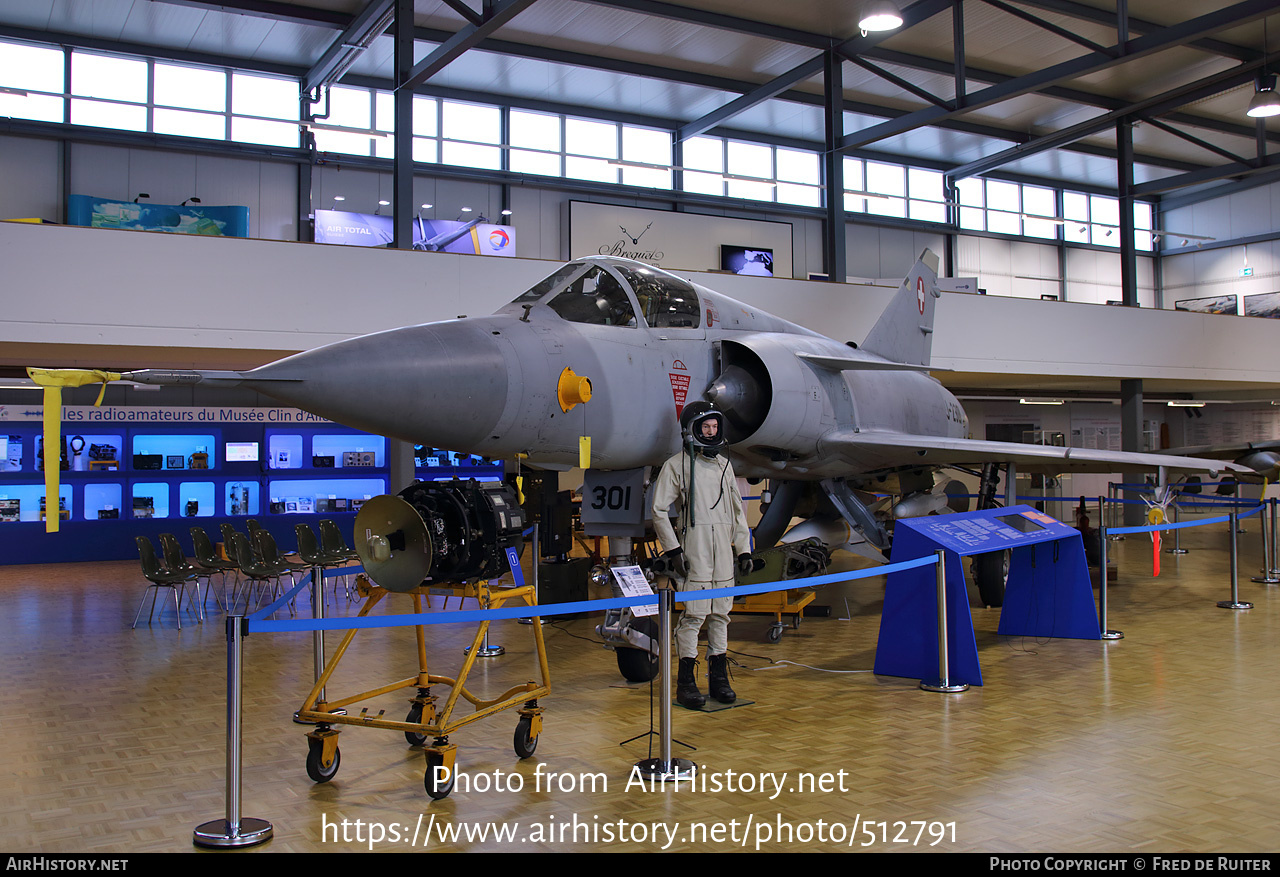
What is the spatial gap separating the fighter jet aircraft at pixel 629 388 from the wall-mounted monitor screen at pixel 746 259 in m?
11.8

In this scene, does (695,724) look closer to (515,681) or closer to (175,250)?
(515,681)

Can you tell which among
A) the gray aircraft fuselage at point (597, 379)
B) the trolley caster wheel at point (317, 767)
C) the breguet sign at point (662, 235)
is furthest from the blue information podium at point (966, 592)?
the breguet sign at point (662, 235)

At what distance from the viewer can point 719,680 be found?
5.20 m

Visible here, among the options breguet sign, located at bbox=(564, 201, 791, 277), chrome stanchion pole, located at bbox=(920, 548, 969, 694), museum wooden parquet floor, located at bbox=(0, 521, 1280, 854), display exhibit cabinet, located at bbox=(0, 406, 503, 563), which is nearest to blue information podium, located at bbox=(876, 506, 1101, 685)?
chrome stanchion pole, located at bbox=(920, 548, 969, 694)

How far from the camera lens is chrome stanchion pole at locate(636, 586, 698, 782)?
3879 mm

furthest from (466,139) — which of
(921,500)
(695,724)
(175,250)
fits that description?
(695,724)

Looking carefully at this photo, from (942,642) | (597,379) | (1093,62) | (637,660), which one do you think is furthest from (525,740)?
(1093,62)

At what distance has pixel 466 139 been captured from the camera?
60.4 ft

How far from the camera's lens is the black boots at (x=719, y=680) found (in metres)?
5.17

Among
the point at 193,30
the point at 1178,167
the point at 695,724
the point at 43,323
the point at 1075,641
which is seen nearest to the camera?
the point at 695,724

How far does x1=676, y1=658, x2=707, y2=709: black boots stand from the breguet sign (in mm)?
13998

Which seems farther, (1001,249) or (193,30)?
(1001,249)

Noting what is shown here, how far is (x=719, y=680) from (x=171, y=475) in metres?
11.5

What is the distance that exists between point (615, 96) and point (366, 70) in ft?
15.6
